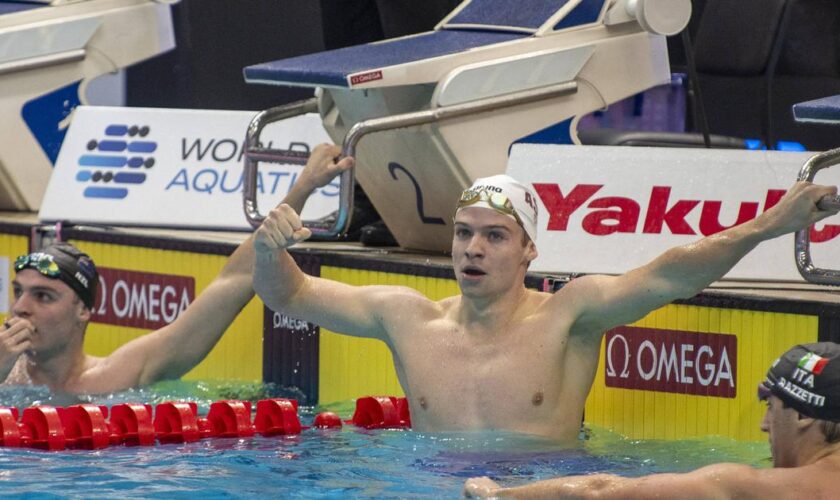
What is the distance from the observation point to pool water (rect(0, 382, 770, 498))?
4.32 metres

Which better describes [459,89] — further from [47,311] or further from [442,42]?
[47,311]

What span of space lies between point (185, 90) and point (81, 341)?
13.6 feet

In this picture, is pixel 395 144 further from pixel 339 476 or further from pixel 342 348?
pixel 339 476

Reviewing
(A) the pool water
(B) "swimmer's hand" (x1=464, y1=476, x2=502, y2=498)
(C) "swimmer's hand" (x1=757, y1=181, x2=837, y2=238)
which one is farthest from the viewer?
(A) the pool water

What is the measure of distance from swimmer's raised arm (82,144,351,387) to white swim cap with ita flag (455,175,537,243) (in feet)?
4.17

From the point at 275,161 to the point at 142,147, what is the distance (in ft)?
4.30

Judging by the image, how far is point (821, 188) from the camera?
4176 mm

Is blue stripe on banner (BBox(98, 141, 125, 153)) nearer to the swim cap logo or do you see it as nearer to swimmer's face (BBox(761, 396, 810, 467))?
the swim cap logo

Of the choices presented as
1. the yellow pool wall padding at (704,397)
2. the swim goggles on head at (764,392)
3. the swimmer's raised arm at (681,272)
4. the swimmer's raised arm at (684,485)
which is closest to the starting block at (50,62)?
the yellow pool wall padding at (704,397)

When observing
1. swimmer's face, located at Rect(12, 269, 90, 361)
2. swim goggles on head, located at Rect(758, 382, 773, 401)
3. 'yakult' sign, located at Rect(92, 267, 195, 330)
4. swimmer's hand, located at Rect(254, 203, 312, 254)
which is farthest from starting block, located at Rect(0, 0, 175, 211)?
swim goggles on head, located at Rect(758, 382, 773, 401)

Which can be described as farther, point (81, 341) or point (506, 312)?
point (81, 341)

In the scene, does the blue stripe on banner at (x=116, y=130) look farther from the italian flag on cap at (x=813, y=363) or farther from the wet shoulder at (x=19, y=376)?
the italian flag on cap at (x=813, y=363)

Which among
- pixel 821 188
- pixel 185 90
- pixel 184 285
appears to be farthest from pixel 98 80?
pixel 821 188

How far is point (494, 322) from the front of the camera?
4.79 metres
